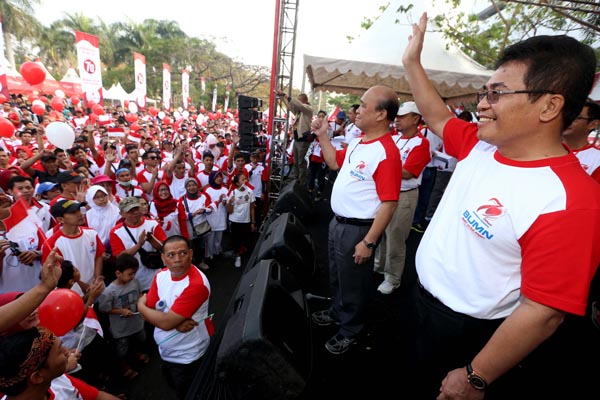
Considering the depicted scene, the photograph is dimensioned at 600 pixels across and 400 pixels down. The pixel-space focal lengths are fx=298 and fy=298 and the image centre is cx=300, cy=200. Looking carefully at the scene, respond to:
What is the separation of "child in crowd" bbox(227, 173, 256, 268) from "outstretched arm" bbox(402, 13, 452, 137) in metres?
3.85

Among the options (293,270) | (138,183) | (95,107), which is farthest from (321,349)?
(95,107)

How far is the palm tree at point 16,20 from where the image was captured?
879 inches

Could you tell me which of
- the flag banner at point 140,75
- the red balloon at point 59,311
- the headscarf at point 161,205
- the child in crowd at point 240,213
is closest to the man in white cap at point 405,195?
the child in crowd at point 240,213

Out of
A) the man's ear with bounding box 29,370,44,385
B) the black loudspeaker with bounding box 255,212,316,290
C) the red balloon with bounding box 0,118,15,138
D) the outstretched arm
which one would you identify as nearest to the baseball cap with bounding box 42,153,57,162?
the red balloon with bounding box 0,118,15,138

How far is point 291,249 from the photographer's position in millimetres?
2871

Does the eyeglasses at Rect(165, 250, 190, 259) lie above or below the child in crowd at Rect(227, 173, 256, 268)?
above

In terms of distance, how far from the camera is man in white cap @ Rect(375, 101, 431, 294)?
10.9 ft

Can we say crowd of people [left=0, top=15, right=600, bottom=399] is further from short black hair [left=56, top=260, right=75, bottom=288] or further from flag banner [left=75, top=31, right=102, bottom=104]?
flag banner [left=75, top=31, right=102, bottom=104]

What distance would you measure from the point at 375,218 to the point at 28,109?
52.7ft

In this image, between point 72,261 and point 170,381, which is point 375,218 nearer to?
point 170,381

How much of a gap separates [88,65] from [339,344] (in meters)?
11.2

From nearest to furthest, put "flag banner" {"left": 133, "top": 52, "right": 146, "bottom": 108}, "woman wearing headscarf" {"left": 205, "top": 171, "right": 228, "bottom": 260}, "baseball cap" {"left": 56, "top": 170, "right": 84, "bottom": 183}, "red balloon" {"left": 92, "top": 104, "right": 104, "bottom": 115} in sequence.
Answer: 1. "baseball cap" {"left": 56, "top": 170, "right": 84, "bottom": 183}
2. "woman wearing headscarf" {"left": 205, "top": 171, "right": 228, "bottom": 260}
3. "red balloon" {"left": 92, "top": 104, "right": 104, "bottom": 115}
4. "flag banner" {"left": 133, "top": 52, "right": 146, "bottom": 108}

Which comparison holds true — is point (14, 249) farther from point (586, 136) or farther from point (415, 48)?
point (586, 136)

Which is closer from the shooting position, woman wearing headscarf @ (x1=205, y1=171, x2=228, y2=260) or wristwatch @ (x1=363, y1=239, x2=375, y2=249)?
wristwatch @ (x1=363, y1=239, x2=375, y2=249)
